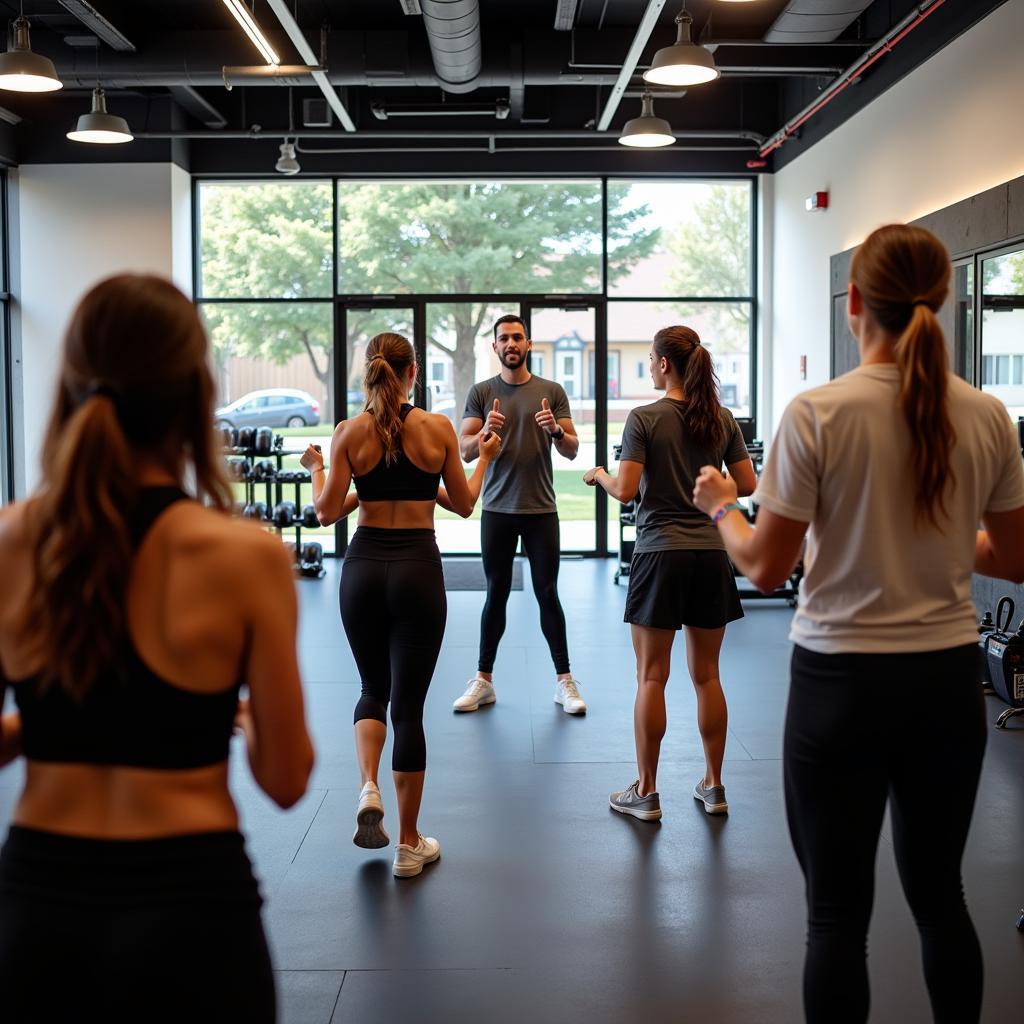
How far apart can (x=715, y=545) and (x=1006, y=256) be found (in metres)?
3.17

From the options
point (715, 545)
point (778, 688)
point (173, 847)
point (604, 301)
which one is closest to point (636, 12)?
point (604, 301)

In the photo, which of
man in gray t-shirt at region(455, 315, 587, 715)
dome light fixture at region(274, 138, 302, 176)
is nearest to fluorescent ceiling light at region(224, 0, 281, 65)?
dome light fixture at region(274, 138, 302, 176)

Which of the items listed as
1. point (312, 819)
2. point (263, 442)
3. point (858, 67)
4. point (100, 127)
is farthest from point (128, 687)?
point (263, 442)

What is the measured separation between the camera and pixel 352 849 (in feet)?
11.8

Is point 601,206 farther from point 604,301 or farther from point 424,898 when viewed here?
point 424,898

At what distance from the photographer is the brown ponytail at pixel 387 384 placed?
3.32 meters

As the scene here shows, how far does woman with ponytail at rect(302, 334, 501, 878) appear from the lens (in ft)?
10.8

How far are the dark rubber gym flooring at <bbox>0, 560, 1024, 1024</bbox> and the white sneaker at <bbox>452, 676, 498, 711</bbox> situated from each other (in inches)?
2.6

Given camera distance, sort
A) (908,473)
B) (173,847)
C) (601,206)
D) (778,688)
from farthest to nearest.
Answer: (601,206)
(778,688)
(908,473)
(173,847)

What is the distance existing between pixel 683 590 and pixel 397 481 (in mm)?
1003

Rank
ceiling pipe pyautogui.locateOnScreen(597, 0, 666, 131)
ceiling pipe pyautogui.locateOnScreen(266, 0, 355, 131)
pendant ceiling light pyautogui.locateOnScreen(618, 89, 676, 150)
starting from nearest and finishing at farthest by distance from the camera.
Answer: ceiling pipe pyautogui.locateOnScreen(597, 0, 666, 131) < ceiling pipe pyautogui.locateOnScreen(266, 0, 355, 131) < pendant ceiling light pyautogui.locateOnScreen(618, 89, 676, 150)

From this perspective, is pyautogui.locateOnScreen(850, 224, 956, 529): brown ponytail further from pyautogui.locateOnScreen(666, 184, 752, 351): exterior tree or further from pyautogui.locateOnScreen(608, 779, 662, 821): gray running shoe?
pyautogui.locateOnScreen(666, 184, 752, 351): exterior tree

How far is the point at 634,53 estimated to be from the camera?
726 cm

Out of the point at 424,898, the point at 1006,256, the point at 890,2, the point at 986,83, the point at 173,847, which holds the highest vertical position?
the point at 890,2
